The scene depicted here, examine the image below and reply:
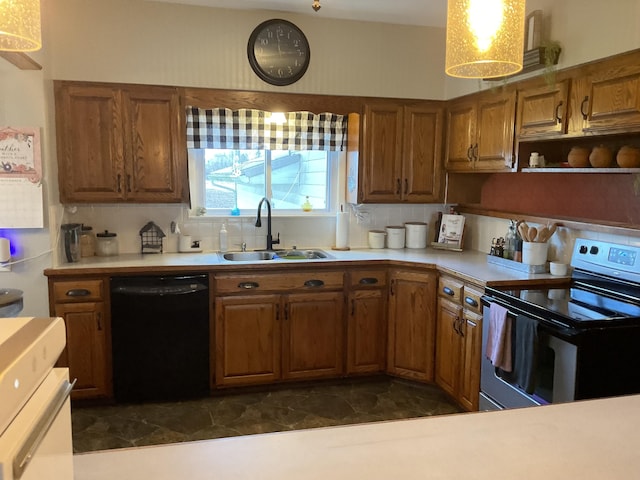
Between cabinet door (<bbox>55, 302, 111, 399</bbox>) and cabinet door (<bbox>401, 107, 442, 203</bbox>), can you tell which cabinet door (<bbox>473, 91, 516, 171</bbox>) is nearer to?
cabinet door (<bbox>401, 107, 442, 203</bbox>)

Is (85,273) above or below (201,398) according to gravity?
above

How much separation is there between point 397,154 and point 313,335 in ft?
4.83

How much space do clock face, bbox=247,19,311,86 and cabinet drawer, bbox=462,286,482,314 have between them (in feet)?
6.08

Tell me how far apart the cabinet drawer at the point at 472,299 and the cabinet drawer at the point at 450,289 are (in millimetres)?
56

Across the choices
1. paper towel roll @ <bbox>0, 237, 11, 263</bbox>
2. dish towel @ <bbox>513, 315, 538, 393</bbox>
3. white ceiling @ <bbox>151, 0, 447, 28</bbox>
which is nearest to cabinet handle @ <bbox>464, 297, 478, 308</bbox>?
dish towel @ <bbox>513, 315, 538, 393</bbox>

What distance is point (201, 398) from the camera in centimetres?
342

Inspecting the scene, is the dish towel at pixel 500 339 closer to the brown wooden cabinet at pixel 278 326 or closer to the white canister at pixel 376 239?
the brown wooden cabinet at pixel 278 326

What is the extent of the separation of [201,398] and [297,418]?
2.22 feet

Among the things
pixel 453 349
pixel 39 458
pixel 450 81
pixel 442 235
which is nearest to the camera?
pixel 39 458

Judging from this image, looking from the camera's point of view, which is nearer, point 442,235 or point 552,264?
point 552,264

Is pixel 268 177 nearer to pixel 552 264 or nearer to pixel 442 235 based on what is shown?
pixel 442 235

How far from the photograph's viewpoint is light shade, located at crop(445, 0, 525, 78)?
61.4 inches

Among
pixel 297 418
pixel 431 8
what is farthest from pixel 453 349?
pixel 431 8

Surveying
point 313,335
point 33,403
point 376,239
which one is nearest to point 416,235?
point 376,239
